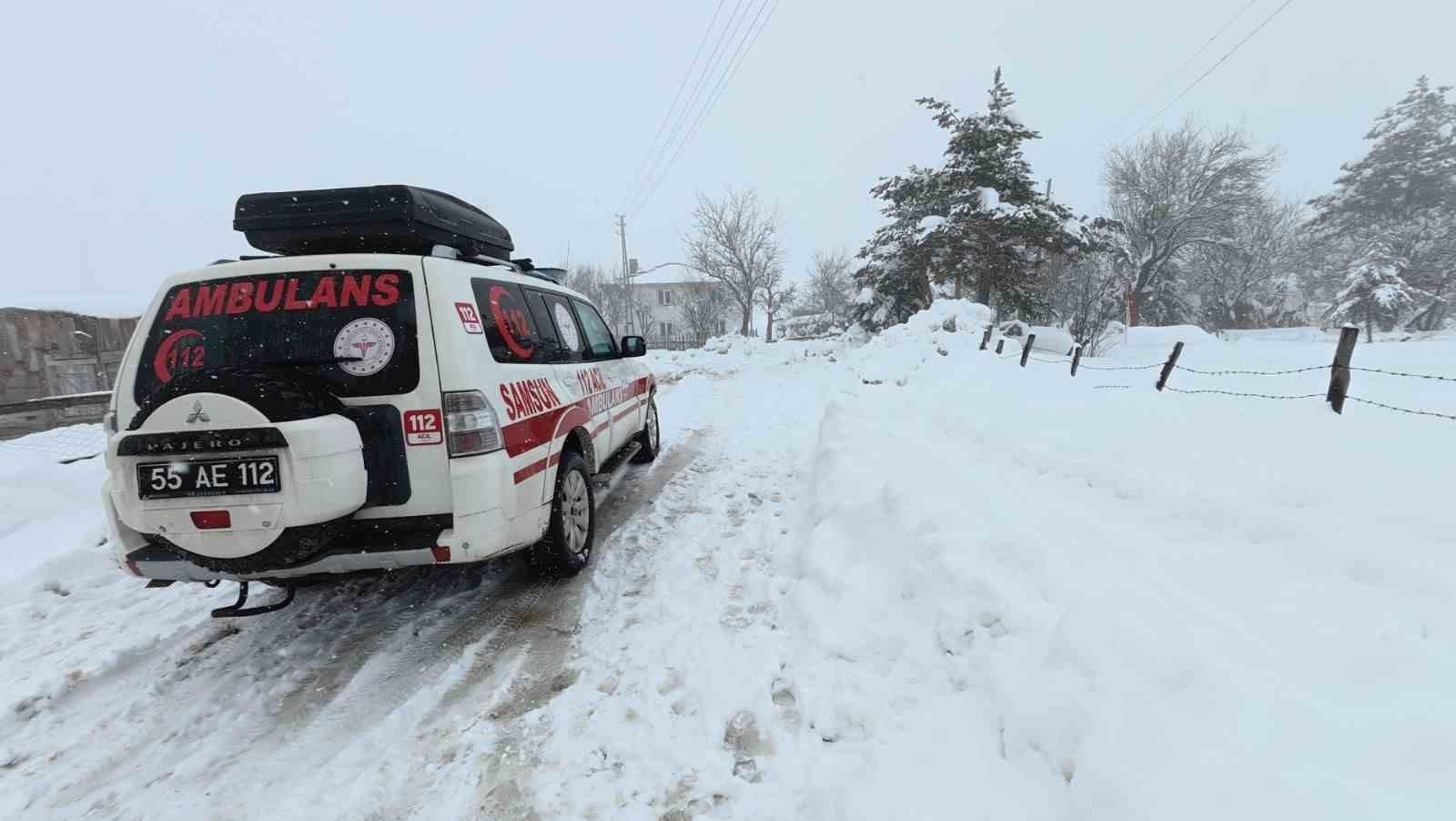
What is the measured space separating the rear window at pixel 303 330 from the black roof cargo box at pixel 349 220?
31.7 inches

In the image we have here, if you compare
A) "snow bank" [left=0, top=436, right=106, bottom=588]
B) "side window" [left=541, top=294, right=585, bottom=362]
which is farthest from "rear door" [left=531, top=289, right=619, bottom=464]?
"snow bank" [left=0, top=436, right=106, bottom=588]

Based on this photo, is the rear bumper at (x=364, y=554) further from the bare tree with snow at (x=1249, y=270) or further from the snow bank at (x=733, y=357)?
the bare tree with snow at (x=1249, y=270)

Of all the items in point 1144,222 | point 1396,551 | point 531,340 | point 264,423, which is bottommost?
point 1396,551

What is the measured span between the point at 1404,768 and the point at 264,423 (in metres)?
4.01

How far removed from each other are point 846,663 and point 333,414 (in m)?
2.67

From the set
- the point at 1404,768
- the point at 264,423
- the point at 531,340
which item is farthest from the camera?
the point at 531,340

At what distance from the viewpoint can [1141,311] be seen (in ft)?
114

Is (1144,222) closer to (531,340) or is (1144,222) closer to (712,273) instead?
(712,273)

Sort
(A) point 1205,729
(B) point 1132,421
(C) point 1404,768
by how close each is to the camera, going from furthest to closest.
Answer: (B) point 1132,421 < (A) point 1205,729 < (C) point 1404,768

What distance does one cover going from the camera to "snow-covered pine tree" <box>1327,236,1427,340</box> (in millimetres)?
26922

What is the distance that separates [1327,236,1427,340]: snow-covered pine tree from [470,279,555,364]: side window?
38053 mm

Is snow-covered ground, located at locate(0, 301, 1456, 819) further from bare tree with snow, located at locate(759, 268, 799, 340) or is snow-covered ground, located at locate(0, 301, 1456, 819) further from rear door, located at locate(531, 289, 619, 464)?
bare tree with snow, located at locate(759, 268, 799, 340)

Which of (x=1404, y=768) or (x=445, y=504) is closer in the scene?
(x=1404, y=768)

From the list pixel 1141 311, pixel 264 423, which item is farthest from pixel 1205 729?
pixel 1141 311
